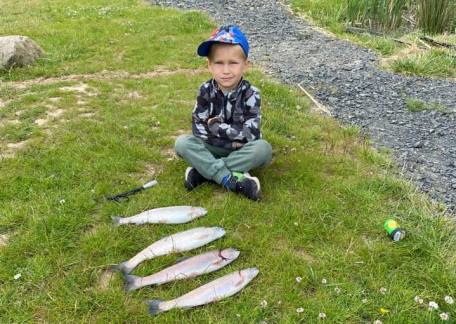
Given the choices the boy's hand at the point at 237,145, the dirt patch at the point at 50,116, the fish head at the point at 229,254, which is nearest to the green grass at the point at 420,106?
the boy's hand at the point at 237,145

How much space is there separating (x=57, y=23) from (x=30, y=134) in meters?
6.55

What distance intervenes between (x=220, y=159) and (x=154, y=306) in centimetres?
174

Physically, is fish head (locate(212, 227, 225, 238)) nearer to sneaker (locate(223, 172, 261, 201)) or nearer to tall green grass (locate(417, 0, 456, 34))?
sneaker (locate(223, 172, 261, 201))

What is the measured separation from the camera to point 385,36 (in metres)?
10.5

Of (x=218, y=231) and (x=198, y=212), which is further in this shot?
(x=198, y=212)

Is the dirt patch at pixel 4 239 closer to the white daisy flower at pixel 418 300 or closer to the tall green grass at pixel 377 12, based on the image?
the white daisy flower at pixel 418 300

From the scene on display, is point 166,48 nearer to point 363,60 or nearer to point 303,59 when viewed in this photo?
point 303,59

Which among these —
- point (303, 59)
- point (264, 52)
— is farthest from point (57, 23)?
point (303, 59)

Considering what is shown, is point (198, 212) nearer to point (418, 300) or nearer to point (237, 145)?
point (237, 145)

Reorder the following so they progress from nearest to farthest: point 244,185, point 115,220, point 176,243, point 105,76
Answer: point 176,243 < point 115,220 < point 244,185 < point 105,76

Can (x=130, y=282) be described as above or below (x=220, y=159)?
below

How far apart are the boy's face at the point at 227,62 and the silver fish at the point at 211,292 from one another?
189 cm

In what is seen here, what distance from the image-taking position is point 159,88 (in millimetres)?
7305

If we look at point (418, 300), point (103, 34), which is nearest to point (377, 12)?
point (103, 34)
